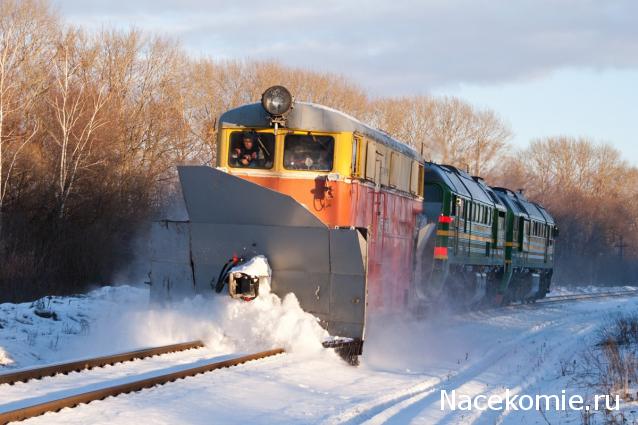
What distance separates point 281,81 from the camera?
44562mm

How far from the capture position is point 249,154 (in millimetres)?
11969

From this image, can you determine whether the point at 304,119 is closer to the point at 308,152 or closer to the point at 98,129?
the point at 308,152

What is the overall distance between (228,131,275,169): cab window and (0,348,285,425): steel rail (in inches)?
116

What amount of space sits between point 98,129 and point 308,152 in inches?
692

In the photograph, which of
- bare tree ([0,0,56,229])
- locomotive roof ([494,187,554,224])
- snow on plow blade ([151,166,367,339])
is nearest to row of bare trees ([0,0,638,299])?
bare tree ([0,0,56,229])

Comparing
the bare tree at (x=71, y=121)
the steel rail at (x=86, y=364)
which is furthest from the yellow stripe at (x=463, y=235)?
the bare tree at (x=71, y=121)

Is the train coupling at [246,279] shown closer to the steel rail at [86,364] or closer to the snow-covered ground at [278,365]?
the snow-covered ground at [278,365]

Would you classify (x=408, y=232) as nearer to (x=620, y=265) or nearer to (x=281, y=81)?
(x=281, y=81)

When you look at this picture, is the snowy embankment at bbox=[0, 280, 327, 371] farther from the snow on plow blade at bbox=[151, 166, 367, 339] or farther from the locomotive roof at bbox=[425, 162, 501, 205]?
the locomotive roof at bbox=[425, 162, 501, 205]

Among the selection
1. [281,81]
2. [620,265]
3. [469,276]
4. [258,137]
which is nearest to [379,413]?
[258,137]

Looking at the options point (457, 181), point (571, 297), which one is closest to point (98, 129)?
point (457, 181)

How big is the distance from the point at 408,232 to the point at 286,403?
7150mm

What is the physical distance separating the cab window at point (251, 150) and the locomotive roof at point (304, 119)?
147mm

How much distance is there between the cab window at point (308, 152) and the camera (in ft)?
38.0
